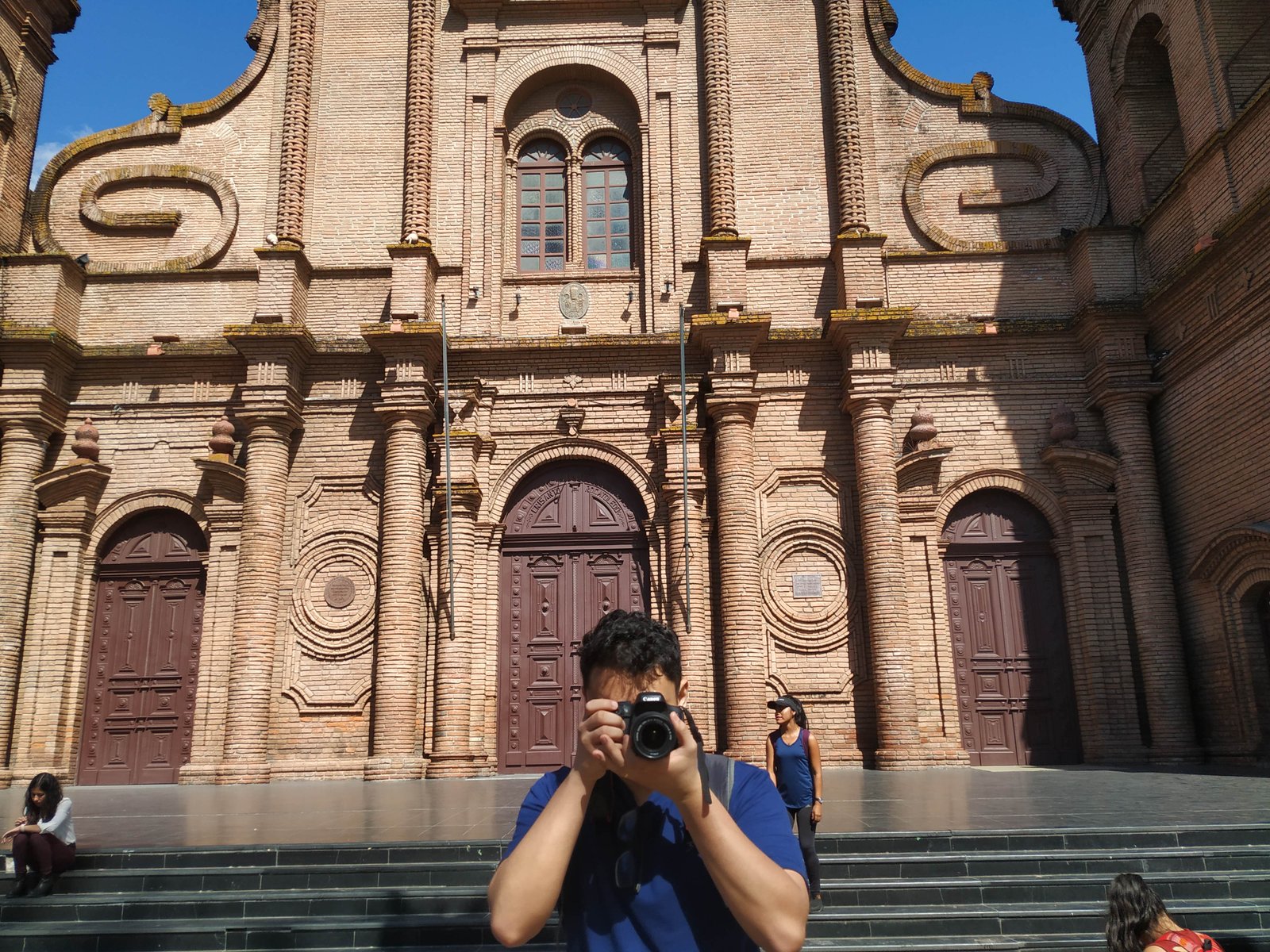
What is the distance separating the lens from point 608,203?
50.9 ft

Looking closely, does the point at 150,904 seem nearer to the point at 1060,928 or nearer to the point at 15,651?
the point at 1060,928

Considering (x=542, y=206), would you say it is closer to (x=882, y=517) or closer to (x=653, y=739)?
(x=882, y=517)

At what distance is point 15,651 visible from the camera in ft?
42.7

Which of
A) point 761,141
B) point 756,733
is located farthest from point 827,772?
Answer: point 761,141

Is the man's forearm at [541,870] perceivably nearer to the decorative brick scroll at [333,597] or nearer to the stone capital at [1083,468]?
the decorative brick scroll at [333,597]

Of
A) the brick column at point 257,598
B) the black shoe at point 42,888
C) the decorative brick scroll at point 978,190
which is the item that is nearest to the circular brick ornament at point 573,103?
the decorative brick scroll at point 978,190

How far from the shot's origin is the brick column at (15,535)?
12875 millimetres

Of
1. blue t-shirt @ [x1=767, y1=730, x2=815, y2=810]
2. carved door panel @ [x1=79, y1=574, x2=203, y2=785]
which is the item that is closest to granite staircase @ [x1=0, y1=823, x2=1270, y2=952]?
blue t-shirt @ [x1=767, y1=730, x2=815, y2=810]

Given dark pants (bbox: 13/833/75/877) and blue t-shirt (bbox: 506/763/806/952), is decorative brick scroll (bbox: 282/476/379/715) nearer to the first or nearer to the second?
dark pants (bbox: 13/833/75/877)

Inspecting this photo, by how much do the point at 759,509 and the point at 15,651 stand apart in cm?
997

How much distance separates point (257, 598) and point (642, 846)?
12.0 meters

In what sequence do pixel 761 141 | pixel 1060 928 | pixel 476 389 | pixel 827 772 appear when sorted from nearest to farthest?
pixel 1060 928 < pixel 827 772 < pixel 476 389 < pixel 761 141

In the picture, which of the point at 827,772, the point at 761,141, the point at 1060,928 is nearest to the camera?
the point at 1060,928

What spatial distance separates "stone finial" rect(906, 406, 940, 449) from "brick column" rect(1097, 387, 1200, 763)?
232cm
